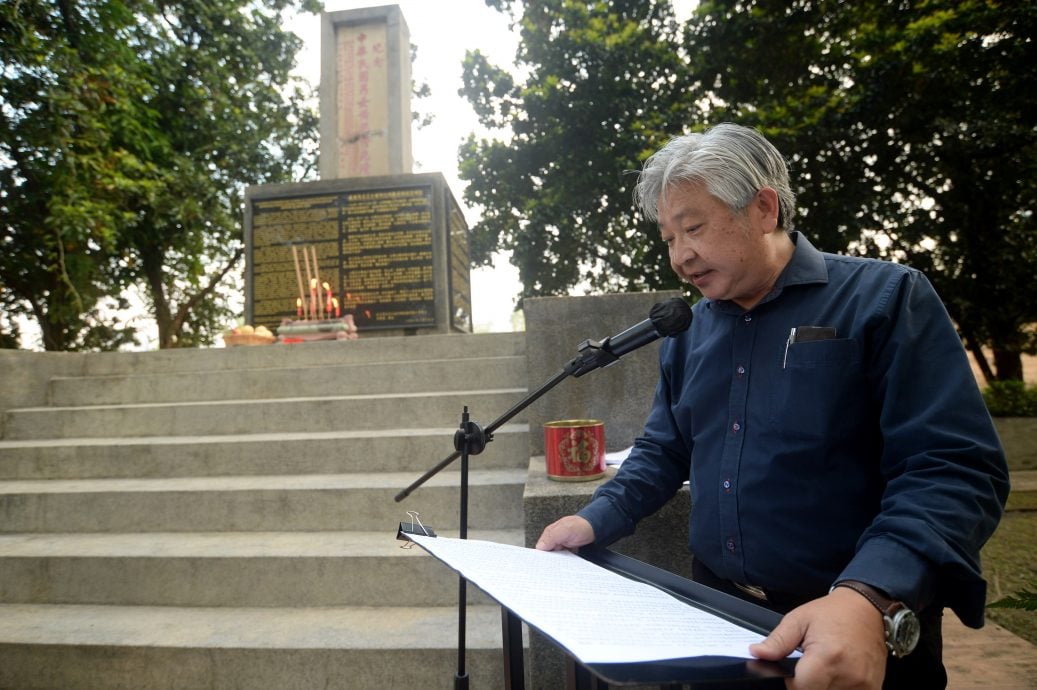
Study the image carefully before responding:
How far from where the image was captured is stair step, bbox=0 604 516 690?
2.50m

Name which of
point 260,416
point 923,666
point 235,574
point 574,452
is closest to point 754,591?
point 923,666

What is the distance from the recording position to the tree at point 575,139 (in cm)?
1219

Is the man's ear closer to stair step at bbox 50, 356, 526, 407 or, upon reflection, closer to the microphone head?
the microphone head

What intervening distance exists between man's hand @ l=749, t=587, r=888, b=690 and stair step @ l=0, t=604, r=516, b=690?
6.11 ft

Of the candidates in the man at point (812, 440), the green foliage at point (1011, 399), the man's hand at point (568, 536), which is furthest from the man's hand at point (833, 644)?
the green foliage at point (1011, 399)

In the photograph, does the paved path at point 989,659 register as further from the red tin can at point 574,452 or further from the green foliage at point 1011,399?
the green foliage at point 1011,399

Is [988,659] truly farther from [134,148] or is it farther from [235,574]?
[134,148]

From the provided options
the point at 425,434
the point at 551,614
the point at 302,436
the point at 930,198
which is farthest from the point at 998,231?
the point at 551,614

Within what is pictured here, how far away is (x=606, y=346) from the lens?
5.00 ft

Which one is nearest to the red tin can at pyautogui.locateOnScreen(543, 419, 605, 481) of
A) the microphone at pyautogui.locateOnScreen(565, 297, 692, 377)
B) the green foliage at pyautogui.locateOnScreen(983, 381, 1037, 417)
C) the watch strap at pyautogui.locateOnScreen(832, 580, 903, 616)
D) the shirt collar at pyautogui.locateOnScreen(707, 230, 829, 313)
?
the microphone at pyautogui.locateOnScreen(565, 297, 692, 377)

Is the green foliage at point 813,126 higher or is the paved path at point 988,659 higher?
the green foliage at point 813,126

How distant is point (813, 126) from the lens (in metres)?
9.94

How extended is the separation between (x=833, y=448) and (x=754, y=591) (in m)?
0.40

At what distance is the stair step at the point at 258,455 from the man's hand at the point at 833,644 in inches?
112
